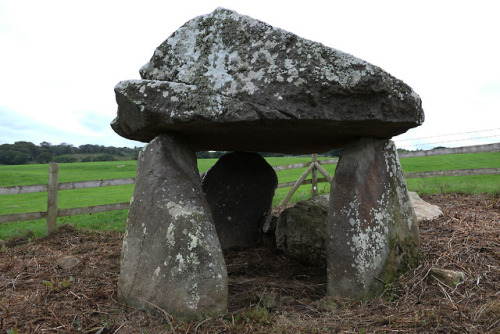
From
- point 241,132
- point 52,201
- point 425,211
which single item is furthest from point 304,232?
point 52,201

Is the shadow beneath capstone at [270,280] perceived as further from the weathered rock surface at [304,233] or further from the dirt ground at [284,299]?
the weathered rock surface at [304,233]

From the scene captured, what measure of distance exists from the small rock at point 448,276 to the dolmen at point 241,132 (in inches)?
11.6

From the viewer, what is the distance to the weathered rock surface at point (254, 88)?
3.05 metres

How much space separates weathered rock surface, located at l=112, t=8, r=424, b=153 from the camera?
10.0 ft

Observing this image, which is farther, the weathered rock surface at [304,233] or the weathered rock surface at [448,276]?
the weathered rock surface at [304,233]

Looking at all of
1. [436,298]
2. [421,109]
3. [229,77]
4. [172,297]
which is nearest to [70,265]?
[172,297]

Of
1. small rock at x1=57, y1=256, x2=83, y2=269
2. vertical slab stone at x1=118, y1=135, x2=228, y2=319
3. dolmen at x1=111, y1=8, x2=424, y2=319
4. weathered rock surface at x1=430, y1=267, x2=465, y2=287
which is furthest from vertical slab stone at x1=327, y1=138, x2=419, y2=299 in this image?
small rock at x1=57, y1=256, x2=83, y2=269

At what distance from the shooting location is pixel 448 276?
318 centimetres

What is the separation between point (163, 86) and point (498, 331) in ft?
10.1

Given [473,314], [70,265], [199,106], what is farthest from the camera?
[70,265]

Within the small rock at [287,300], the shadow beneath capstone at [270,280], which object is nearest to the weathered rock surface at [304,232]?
the shadow beneath capstone at [270,280]

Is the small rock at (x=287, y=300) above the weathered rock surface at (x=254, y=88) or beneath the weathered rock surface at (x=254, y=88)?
beneath

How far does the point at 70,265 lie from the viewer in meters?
4.33

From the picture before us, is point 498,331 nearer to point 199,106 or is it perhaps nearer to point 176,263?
point 176,263
